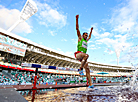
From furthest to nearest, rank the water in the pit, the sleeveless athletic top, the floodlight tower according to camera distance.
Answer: the floodlight tower → the sleeveless athletic top → the water in the pit

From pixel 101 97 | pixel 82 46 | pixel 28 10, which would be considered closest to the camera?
pixel 101 97

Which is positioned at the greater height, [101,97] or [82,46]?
[82,46]

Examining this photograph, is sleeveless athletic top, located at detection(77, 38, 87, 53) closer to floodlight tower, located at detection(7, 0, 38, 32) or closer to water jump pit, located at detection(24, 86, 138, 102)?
water jump pit, located at detection(24, 86, 138, 102)

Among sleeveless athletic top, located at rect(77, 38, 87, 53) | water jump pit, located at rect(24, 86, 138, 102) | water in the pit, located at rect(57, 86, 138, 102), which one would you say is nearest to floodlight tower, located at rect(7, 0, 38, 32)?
sleeveless athletic top, located at rect(77, 38, 87, 53)

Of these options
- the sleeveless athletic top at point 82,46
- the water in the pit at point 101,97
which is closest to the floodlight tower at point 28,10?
the sleeveless athletic top at point 82,46

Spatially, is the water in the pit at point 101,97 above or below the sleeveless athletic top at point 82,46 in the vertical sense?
below

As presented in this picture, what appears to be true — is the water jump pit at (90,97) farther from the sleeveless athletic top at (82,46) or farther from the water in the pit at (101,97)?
the sleeveless athletic top at (82,46)

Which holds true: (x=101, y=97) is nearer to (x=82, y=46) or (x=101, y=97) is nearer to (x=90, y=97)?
(x=90, y=97)

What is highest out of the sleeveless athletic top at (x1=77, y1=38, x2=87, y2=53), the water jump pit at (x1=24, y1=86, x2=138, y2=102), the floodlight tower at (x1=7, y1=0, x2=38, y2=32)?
the floodlight tower at (x1=7, y1=0, x2=38, y2=32)

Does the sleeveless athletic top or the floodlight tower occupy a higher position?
the floodlight tower

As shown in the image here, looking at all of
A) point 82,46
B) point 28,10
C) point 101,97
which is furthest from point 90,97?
point 28,10

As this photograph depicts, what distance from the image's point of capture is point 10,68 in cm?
1877

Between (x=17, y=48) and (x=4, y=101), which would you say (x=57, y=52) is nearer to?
(x=17, y=48)

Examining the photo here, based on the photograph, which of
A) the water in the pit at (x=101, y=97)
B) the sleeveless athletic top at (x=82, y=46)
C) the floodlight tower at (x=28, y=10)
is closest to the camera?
the water in the pit at (x=101, y=97)
